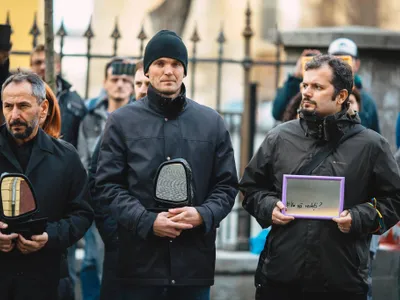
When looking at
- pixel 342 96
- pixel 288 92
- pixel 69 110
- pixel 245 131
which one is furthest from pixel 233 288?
pixel 342 96

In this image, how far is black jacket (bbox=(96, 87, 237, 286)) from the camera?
5.46m

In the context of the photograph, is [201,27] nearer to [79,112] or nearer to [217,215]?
[79,112]

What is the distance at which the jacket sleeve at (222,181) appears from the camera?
5572 millimetres

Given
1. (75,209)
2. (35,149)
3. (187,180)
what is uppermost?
(35,149)

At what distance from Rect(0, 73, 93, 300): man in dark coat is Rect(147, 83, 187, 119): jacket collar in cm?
53

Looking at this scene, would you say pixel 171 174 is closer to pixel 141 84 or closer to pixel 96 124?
pixel 141 84

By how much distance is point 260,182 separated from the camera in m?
5.78

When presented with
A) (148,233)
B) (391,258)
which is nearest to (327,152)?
(148,233)

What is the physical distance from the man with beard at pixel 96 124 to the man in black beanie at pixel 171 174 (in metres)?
2.22

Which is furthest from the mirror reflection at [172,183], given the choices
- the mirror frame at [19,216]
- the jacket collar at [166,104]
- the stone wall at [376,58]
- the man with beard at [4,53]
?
the stone wall at [376,58]

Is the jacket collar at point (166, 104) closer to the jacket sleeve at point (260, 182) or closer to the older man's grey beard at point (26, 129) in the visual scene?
the jacket sleeve at point (260, 182)

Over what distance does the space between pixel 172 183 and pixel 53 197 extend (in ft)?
2.13

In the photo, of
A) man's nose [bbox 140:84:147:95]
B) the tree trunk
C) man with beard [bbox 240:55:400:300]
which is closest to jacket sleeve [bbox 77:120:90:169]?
the tree trunk

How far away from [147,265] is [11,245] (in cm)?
70
